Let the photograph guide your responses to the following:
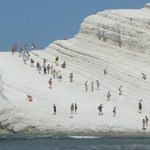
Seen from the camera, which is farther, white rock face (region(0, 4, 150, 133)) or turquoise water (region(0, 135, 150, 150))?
white rock face (region(0, 4, 150, 133))

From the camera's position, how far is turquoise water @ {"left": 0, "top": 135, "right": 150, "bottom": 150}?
71.6 meters

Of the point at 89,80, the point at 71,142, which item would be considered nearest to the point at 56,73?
the point at 89,80

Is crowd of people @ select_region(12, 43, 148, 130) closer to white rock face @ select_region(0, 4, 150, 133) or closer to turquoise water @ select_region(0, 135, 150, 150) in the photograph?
white rock face @ select_region(0, 4, 150, 133)

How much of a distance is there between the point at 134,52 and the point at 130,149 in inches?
1406

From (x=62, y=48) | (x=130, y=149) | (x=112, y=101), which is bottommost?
(x=130, y=149)

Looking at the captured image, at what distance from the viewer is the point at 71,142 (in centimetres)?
7731

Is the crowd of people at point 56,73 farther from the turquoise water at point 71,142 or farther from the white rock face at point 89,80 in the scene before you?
the turquoise water at point 71,142

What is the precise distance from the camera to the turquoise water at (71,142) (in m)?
71.6

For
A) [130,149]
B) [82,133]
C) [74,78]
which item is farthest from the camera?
[74,78]

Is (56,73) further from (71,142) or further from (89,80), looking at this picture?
(71,142)

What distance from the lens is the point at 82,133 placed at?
8756 centimetres

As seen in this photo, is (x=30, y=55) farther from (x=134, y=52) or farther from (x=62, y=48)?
(x=134, y=52)

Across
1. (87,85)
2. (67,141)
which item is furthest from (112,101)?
(67,141)

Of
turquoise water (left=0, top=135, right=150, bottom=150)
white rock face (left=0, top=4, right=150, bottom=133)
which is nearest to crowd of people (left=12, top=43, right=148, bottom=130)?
white rock face (left=0, top=4, right=150, bottom=133)
